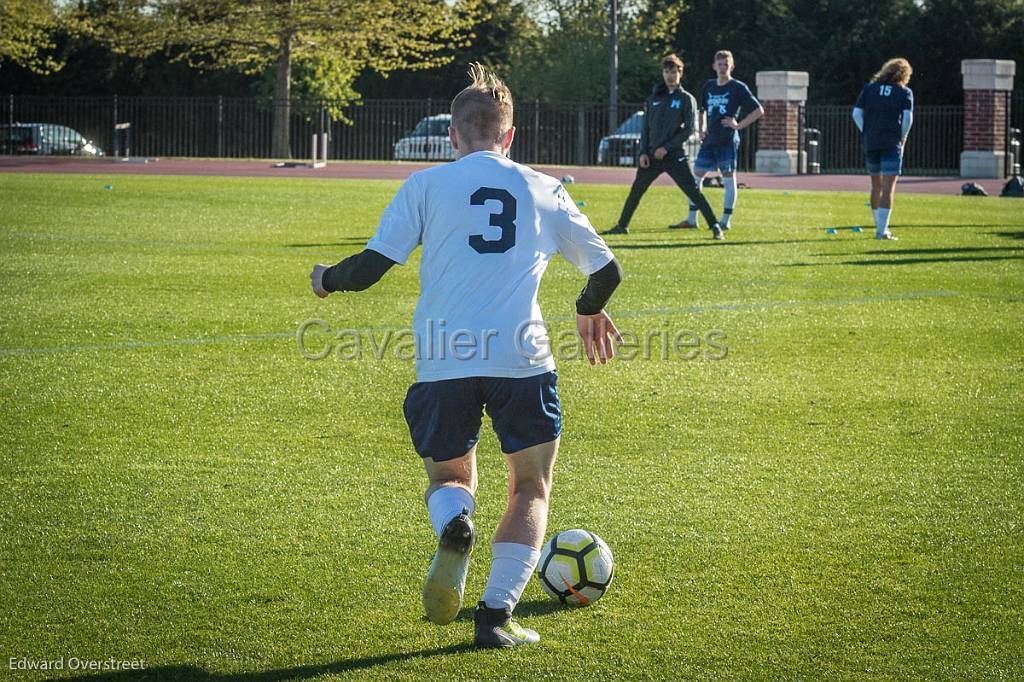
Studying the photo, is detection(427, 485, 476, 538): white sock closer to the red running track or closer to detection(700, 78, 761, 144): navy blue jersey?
detection(700, 78, 761, 144): navy blue jersey

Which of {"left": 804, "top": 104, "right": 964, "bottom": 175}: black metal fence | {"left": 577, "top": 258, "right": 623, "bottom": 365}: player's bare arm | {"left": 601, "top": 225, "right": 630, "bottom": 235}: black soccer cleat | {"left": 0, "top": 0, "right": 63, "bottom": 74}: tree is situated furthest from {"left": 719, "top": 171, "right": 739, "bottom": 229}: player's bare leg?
{"left": 0, "top": 0, "right": 63, "bottom": 74}: tree

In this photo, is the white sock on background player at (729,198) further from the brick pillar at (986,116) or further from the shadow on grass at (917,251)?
the brick pillar at (986,116)

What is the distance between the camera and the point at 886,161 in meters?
16.3

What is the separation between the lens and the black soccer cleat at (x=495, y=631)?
157 inches

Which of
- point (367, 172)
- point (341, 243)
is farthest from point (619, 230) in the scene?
point (367, 172)

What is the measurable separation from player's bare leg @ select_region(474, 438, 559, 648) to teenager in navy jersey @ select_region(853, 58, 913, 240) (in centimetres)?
1286

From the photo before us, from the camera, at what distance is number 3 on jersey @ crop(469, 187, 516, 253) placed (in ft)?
13.5

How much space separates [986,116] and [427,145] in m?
16.8

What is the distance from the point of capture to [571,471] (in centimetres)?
601

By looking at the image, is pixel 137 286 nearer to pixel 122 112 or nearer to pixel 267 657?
pixel 267 657

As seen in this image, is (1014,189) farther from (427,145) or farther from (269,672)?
(269,672)

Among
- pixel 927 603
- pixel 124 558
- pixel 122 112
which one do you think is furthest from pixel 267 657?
pixel 122 112

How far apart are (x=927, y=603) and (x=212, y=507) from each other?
9.49ft

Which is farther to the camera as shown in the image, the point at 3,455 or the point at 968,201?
the point at 968,201
